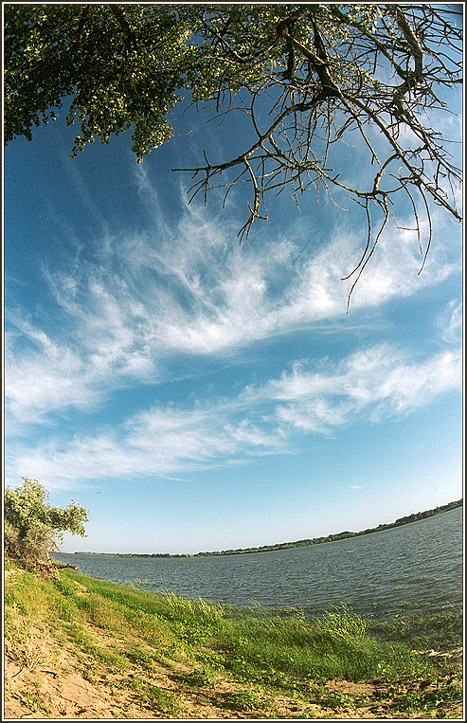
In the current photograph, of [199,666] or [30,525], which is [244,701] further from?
[30,525]

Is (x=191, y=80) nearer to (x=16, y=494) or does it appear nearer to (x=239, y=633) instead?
(x=239, y=633)

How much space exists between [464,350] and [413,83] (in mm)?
2316

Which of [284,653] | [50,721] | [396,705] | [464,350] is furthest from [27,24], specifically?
[284,653]

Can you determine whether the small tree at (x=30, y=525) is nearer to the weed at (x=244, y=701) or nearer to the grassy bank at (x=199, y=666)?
the grassy bank at (x=199, y=666)

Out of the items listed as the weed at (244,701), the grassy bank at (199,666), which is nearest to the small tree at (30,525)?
the grassy bank at (199,666)

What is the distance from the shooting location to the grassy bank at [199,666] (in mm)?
3705

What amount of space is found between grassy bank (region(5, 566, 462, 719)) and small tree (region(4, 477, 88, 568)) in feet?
4.50

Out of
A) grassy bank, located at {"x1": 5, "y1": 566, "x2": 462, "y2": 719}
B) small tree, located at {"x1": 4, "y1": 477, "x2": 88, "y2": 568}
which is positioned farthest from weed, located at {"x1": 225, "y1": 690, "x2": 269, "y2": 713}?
small tree, located at {"x1": 4, "y1": 477, "x2": 88, "y2": 568}

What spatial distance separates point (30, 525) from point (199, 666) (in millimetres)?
7834

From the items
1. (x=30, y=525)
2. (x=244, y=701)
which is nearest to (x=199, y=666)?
(x=244, y=701)

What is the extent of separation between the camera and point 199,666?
523cm

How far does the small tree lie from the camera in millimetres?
10133

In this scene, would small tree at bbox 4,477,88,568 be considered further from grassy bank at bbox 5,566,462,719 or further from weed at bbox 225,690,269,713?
weed at bbox 225,690,269,713

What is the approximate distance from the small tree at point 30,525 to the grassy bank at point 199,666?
137cm
